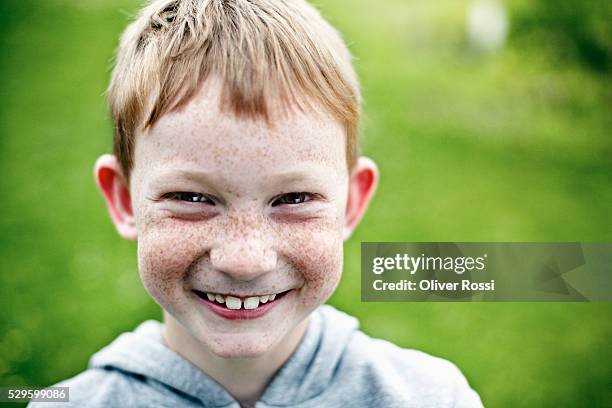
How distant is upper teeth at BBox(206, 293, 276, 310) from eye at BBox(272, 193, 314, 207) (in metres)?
0.14

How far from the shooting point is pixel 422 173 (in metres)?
2.82

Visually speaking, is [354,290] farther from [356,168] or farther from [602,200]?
[356,168]

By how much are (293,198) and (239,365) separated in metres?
0.31

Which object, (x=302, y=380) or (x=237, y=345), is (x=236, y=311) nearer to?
(x=237, y=345)

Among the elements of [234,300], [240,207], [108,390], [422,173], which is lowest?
[108,390]

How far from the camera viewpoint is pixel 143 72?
1113 millimetres

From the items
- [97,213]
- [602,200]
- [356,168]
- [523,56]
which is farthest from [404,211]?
[356,168]

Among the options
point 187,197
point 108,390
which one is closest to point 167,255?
point 187,197

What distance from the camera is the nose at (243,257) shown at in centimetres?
105

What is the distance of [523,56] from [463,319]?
4.00ft

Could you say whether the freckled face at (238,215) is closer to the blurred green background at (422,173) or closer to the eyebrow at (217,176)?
the eyebrow at (217,176)

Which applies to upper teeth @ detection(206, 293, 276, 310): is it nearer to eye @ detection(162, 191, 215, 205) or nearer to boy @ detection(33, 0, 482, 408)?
boy @ detection(33, 0, 482, 408)

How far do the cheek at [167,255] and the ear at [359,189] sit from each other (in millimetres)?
292

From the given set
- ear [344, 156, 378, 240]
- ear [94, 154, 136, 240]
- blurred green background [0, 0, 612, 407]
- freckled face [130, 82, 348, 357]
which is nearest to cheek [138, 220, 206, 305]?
freckled face [130, 82, 348, 357]
